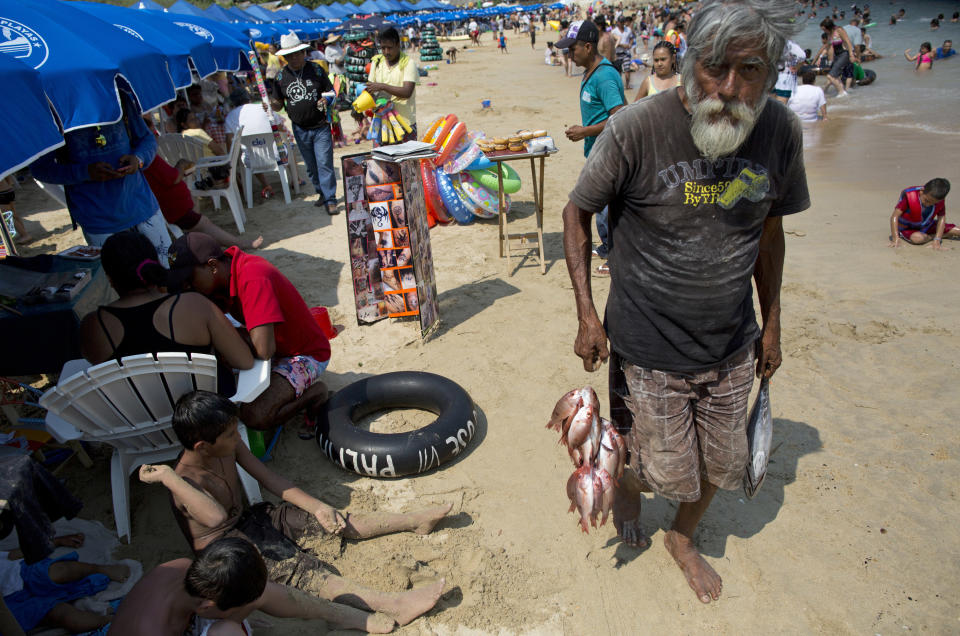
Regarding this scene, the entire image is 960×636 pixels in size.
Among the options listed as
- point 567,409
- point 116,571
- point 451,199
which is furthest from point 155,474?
point 451,199

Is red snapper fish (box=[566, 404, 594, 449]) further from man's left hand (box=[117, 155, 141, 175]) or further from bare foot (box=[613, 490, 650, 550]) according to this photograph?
man's left hand (box=[117, 155, 141, 175])

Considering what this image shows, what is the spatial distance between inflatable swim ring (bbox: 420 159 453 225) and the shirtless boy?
17.6 feet

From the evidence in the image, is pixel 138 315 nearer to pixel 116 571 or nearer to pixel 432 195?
pixel 116 571

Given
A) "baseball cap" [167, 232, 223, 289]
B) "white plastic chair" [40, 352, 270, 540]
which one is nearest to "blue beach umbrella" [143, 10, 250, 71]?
"baseball cap" [167, 232, 223, 289]

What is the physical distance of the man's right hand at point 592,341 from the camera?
7.52 feet

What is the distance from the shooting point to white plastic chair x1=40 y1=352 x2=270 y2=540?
2674 millimetres

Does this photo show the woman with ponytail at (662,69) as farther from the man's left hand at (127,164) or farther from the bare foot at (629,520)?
the man's left hand at (127,164)

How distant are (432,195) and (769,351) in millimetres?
5329

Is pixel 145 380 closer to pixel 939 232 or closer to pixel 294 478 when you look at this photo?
pixel 294 478

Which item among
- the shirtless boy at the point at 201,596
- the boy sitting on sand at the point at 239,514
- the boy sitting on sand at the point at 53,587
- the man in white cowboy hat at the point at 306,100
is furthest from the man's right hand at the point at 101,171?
the shirtless boy at the point at 201,596

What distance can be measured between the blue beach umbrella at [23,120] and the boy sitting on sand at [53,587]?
191 centimetres

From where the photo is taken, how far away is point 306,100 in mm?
7246

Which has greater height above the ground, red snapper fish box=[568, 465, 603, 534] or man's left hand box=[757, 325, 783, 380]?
man's left hand box=[757, 325, 783, 380]

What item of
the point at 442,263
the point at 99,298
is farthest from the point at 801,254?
the point at 99,298
